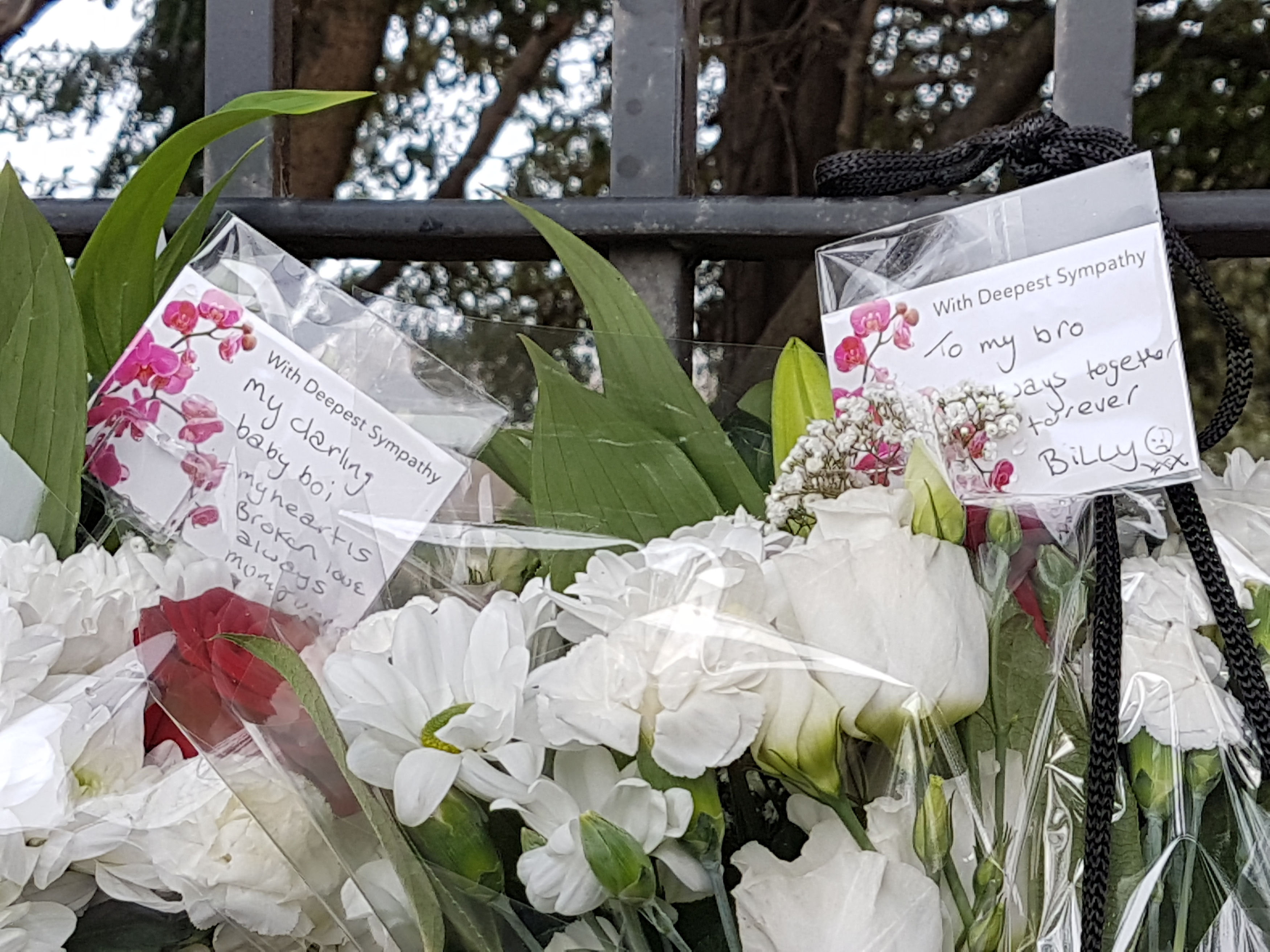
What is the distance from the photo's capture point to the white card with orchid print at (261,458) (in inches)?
18.9

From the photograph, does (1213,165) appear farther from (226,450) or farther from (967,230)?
(226,450)

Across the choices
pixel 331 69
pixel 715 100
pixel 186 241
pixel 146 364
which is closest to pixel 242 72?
pixel 186 241

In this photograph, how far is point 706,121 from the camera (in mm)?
2145

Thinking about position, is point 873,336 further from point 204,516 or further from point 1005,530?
point 204,516

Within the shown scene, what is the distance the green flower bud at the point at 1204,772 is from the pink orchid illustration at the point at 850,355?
231 millimetres

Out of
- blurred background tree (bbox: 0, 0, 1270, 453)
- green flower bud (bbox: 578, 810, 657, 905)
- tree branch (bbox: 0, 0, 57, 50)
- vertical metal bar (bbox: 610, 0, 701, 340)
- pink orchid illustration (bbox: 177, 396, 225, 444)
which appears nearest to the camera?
green flower bud (bbox: 578, 810, 657, 905)

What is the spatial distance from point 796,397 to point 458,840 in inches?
10.6

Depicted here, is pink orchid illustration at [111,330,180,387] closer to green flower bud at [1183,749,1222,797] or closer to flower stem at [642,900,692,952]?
flower stem at [642,900,692,952]

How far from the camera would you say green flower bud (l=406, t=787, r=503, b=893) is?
0.37 metres

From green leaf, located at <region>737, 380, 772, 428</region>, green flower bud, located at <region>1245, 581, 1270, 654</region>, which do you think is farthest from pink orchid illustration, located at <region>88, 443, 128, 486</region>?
green flower bud, located at <region>1245, 581, 1270, 654</region>

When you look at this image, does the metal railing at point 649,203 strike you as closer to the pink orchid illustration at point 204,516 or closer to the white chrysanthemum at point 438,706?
the pink orchid illustration at point 204,516

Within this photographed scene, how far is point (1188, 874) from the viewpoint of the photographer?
398mm

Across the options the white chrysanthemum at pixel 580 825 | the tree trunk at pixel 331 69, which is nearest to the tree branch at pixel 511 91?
the tree trunk at pixel 331 69

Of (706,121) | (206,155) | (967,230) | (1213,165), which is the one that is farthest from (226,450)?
(1213,165)
